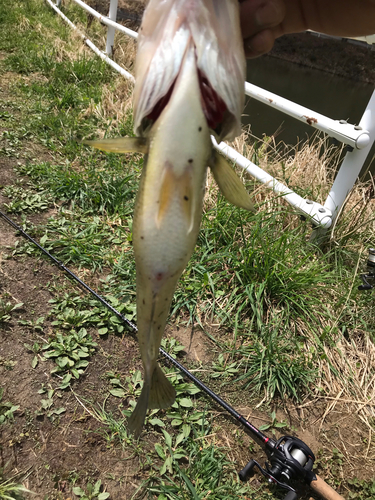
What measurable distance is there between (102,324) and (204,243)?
1.28 m

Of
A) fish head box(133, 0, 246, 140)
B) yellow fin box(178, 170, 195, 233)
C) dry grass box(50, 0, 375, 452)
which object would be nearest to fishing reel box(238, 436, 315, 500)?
dry grass box(50, 0, 375, 452)

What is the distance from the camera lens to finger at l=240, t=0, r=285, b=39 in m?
1.62

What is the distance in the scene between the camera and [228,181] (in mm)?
1254

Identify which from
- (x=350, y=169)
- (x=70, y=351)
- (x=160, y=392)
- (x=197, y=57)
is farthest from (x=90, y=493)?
(x=350, y=169)

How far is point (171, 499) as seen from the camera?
7.14 feet

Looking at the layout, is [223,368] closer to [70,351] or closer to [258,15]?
[70,351]

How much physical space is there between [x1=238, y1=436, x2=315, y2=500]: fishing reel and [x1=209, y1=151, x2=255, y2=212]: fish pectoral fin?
1836 millimetres

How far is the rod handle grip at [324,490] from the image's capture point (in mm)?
2287

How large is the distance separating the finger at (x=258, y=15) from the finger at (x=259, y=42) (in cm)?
3

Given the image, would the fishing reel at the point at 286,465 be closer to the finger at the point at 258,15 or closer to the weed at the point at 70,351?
the weed at the point at 70,351

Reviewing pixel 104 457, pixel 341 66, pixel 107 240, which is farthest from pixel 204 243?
pixel 341 66

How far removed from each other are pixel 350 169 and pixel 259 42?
2.15m

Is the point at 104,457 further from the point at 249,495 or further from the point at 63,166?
the point at 63,166

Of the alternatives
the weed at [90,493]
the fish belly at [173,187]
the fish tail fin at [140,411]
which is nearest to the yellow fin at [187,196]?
the fish belly at [173,187]
